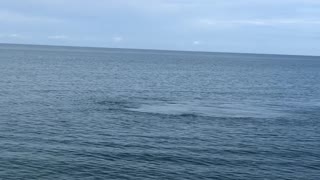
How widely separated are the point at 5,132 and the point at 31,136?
15.8 ft

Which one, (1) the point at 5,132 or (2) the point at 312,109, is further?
(2) the point at 312,109

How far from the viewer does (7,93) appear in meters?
107

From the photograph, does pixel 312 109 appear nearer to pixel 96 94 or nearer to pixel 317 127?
pixel 317 127

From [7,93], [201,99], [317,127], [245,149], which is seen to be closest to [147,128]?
[245,149]

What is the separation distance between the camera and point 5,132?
66.2m

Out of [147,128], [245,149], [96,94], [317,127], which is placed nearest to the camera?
[245,149]

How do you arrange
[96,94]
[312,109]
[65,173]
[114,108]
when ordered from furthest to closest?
[96,94], [312,109], [114,108], [65,173]

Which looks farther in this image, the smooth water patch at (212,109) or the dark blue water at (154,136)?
the smooth water patch at (212,109)

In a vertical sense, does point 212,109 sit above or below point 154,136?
above

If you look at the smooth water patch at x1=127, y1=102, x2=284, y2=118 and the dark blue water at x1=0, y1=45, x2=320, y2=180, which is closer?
the dark blue water at x1=0, y1=45, x2=320, y2=180

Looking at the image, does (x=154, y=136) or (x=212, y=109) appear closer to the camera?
(x=154, y=136)

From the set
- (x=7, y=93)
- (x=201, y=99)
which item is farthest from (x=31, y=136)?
(x=201, y=99)

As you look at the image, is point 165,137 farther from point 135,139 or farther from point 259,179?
point 259,179

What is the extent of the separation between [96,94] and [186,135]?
50.6m
